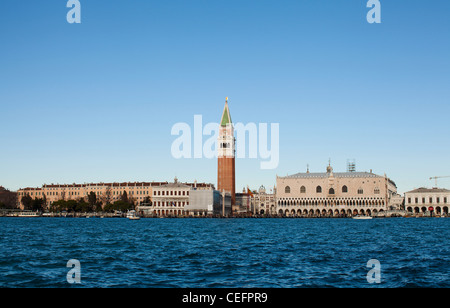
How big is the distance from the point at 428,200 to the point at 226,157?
5175cm

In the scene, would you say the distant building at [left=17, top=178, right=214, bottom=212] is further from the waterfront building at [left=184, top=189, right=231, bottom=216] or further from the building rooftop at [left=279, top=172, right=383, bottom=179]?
the building rooftop at [left=279, top=172, right=383, bottom=179]

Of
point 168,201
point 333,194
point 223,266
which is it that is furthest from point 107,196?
point 223,266

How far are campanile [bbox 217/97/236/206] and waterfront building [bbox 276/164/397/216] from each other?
1258cm

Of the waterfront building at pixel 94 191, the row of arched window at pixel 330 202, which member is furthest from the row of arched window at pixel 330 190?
the waterfront building at pixel 94 191

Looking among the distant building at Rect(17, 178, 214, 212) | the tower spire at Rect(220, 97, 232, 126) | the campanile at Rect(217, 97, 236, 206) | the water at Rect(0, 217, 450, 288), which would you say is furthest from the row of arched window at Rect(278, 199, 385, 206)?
the water at Rect(0, 217, 450, 288)

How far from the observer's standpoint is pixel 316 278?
18484 millimetres

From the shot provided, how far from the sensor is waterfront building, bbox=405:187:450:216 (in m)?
130

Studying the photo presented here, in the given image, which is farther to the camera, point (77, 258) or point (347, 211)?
point (347, 211)

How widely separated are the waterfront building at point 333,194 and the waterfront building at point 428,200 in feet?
19.0
